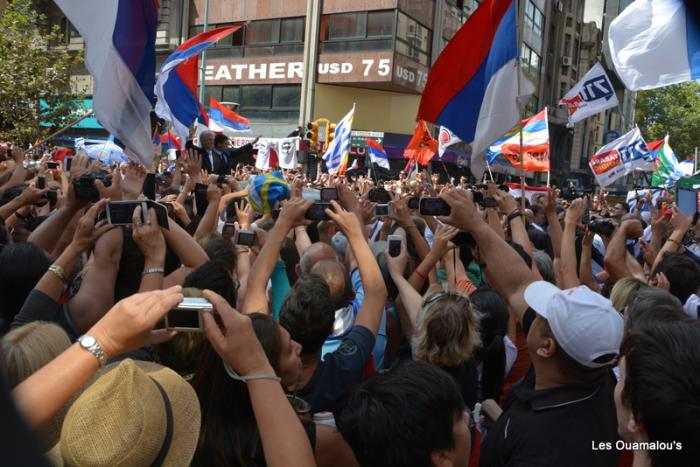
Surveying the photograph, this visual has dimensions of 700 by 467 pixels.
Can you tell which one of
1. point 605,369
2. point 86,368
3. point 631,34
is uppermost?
point 631,34

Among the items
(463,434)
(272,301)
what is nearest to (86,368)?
(463,434)

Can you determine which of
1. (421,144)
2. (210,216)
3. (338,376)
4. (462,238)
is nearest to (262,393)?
(338,376)

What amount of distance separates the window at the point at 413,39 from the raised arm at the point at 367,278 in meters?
26.9

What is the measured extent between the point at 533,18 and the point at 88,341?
47741mm

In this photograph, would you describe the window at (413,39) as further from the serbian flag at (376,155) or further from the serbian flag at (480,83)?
the serbian flag at (480,83)

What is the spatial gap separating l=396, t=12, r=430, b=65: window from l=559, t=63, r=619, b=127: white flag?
Answer: 1857 centimetres

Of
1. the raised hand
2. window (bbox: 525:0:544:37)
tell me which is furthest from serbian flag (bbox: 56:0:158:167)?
window (bbox: 525:0:544:37)

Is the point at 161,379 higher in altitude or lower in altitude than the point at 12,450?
lower

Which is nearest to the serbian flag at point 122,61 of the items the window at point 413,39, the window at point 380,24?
the window at point 380,24

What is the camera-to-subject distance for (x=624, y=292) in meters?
3.82

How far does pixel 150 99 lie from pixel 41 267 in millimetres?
2226

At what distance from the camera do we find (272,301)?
13.3 feet

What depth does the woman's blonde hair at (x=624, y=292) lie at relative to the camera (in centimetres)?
376

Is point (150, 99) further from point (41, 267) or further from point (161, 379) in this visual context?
point (161, 379)
